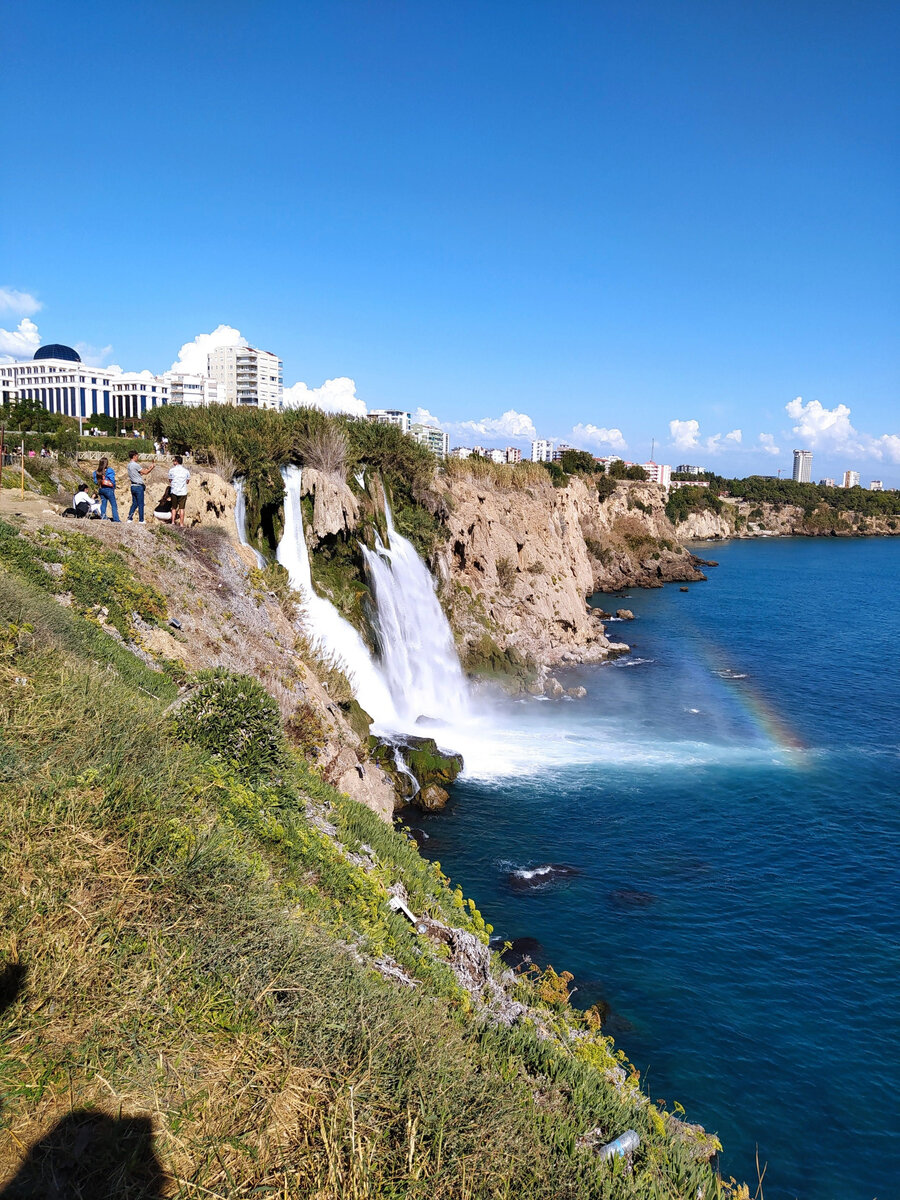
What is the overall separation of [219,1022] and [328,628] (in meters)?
20.3

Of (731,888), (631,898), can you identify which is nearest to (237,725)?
(631,898)

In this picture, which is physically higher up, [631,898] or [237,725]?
[237,725]

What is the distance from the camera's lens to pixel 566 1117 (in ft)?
19.1

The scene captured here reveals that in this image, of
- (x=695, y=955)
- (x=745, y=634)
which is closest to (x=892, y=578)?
(x=745, y=634)

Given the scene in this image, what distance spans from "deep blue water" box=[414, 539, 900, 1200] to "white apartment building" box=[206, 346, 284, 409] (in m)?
109

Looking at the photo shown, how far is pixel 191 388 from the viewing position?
132m

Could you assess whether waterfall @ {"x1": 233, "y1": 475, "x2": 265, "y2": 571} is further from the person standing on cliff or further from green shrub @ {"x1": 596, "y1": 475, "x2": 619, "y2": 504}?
green shrub @ {"x1": 596, "y1": 475, "x2": 619, "y2": 504}

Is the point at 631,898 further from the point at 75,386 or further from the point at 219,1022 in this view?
the point at 75,386

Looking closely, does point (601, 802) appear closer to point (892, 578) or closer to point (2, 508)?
point (2, 508)

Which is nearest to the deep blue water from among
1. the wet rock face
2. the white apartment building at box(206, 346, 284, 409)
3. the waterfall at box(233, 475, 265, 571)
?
the wet rock face

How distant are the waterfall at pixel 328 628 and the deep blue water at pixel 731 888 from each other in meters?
4.48

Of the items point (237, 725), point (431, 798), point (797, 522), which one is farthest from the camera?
point (797, 522)

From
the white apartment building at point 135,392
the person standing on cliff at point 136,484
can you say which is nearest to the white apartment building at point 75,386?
the white apartment building at point 135,392

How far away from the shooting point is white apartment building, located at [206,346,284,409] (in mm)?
131625
